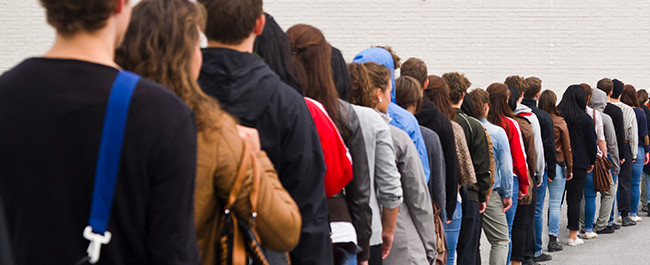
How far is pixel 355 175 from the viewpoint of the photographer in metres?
3.10

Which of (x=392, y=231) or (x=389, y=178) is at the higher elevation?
(x=389, y=178)

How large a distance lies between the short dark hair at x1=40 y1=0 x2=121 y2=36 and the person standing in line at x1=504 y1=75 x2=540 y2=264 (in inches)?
220

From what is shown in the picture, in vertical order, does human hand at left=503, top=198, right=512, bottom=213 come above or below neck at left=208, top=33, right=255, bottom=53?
below

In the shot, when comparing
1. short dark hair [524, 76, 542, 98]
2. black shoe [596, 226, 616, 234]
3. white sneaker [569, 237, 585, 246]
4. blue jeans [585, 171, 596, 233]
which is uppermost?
short dark hair [524, 76, 542, 98]

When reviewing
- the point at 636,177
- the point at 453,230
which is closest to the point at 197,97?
the point at 453,230

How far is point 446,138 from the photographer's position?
4.92m

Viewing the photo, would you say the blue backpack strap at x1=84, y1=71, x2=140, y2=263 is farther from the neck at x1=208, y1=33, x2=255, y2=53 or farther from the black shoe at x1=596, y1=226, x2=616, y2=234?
the black shoe at x1=596, y1=226, x2=616, y2=234

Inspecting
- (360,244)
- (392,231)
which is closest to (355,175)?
(360,244)

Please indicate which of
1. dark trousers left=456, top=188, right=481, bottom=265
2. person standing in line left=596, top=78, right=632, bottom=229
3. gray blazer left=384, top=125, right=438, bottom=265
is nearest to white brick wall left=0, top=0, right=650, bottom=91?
person standing in line left=596, top=78, right=632, bottom=229

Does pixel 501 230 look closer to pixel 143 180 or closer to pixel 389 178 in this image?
pixel 389 178

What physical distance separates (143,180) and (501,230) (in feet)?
16.7

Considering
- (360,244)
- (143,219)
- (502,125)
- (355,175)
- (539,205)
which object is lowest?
(539,205)

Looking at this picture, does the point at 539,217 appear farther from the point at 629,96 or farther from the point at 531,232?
the point at 629,96

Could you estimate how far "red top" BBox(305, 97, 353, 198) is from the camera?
9.07 ft
